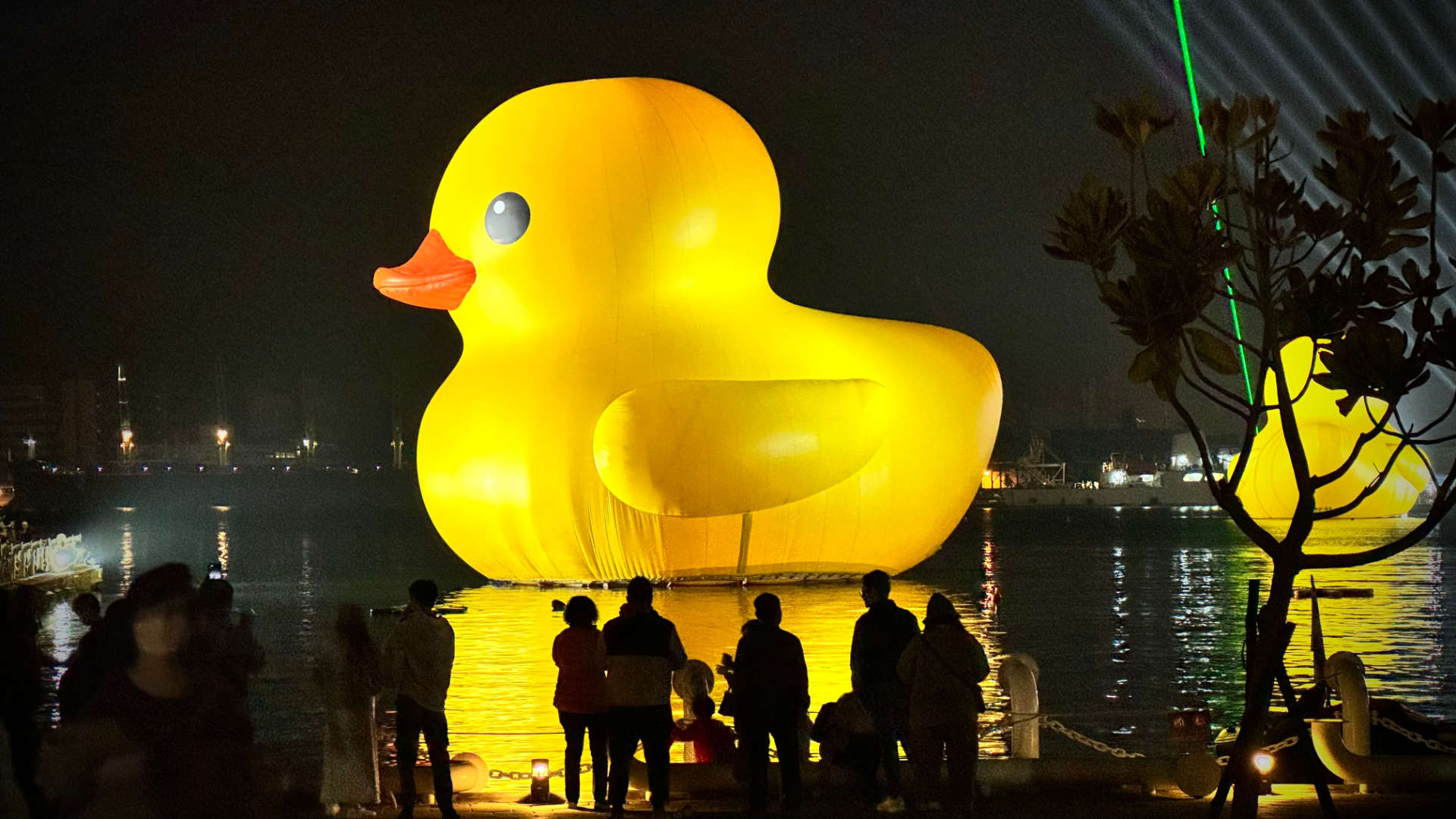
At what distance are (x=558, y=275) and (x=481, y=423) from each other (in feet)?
6.89

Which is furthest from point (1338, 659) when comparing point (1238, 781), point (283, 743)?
point (283, 743)

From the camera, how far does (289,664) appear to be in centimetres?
1769

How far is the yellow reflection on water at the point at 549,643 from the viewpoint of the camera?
1250 centimetres

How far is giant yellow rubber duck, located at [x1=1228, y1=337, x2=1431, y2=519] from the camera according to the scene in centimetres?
3762

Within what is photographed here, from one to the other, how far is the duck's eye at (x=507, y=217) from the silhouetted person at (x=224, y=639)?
45.1 feet

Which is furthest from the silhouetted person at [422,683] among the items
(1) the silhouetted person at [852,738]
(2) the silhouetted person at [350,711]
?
(1) the silhouetted person at [852,738]

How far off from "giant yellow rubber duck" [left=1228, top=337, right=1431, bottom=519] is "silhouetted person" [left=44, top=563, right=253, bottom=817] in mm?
31582

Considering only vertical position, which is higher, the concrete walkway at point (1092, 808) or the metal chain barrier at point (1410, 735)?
the metal chain barrier at point (1410, 735)

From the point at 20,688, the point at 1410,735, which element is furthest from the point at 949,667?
the point at 20,688

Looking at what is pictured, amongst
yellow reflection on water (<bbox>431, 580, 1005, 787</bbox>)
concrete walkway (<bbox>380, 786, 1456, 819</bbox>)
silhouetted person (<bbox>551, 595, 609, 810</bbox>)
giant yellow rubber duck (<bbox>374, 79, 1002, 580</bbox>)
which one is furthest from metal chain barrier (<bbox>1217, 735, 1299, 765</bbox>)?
giant yellow rubber duck (<bbox>374, 79, 1002, 580</bbox>)

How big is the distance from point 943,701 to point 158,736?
449 centimetres

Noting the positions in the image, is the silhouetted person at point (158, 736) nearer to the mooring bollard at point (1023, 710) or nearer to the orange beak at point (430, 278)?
the mooring bollard at point (1023, 710)

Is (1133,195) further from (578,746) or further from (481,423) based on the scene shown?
(481,423)

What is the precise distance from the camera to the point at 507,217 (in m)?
22.5
